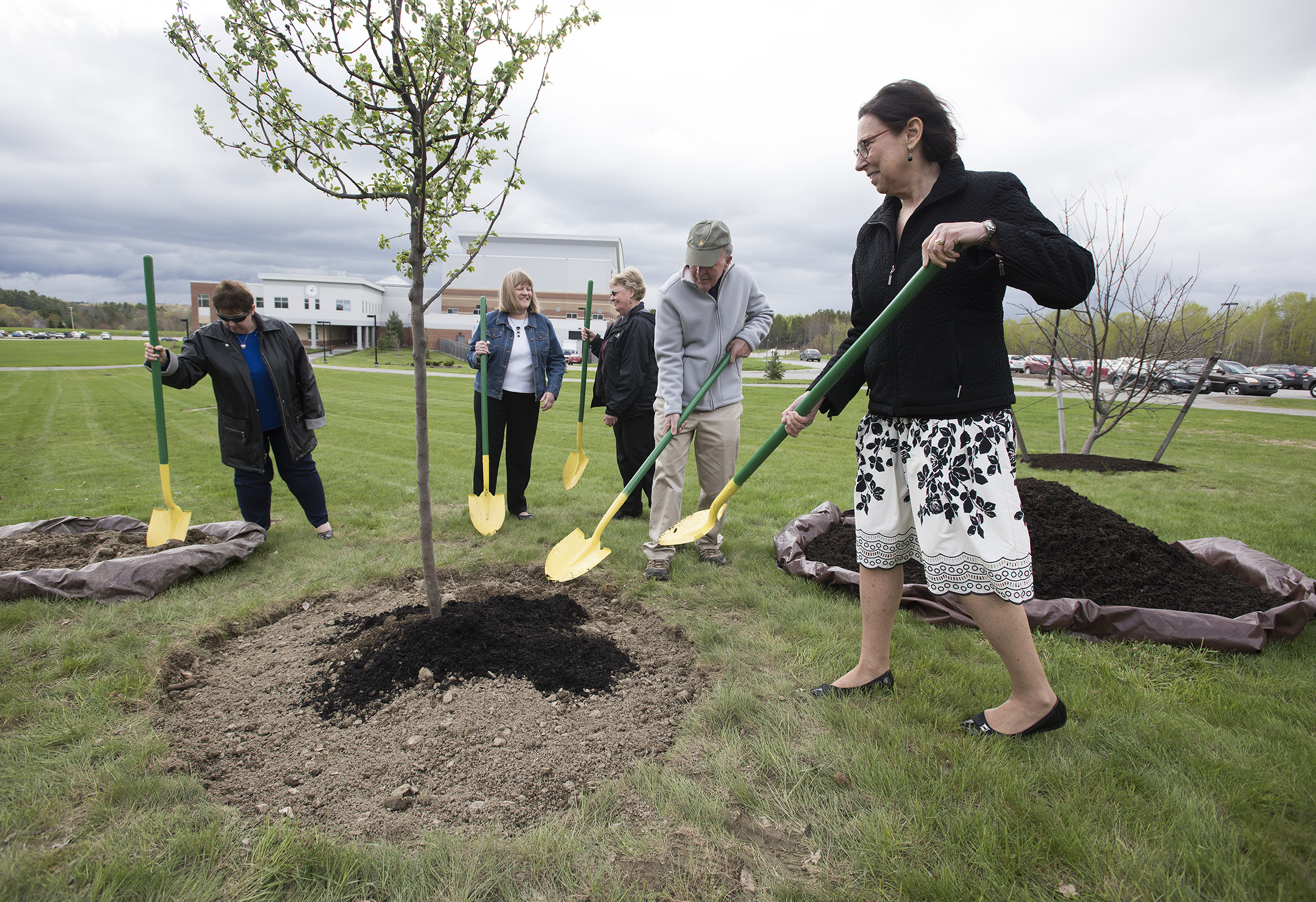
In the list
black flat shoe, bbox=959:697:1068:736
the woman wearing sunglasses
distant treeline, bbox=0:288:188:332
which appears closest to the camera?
black flat shoe, bbox=959:697:1068:736

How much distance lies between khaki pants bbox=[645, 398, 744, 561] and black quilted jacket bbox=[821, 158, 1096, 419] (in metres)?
1.91

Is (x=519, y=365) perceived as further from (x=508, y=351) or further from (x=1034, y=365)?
(x=1034, y=365)

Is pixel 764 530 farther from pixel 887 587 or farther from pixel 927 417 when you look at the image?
pixel 927 417

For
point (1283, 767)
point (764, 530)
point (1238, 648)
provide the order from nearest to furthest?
point (1283, 767) → point (1238, 648) → point (764, 530)

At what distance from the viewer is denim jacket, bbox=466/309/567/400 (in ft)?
16.5

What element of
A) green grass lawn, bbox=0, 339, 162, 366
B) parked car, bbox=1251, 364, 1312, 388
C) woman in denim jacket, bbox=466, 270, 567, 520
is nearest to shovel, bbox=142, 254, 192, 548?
woman in denim jacket, bbox=466, 270, 567, 520

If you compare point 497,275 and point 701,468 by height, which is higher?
point 497,275

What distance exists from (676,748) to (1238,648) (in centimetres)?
265

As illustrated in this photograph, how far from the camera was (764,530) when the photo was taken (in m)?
4.98

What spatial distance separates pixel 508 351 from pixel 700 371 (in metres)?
1.85

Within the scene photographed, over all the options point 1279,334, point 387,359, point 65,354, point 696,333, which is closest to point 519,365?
point 696,333

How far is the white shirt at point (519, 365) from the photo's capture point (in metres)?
5.05

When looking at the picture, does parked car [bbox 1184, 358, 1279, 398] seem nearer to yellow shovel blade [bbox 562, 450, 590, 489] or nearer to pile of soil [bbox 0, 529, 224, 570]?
yellow shovel blade [bbox 562, 450, 590, 489]

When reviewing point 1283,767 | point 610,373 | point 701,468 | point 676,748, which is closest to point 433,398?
point 610,373
